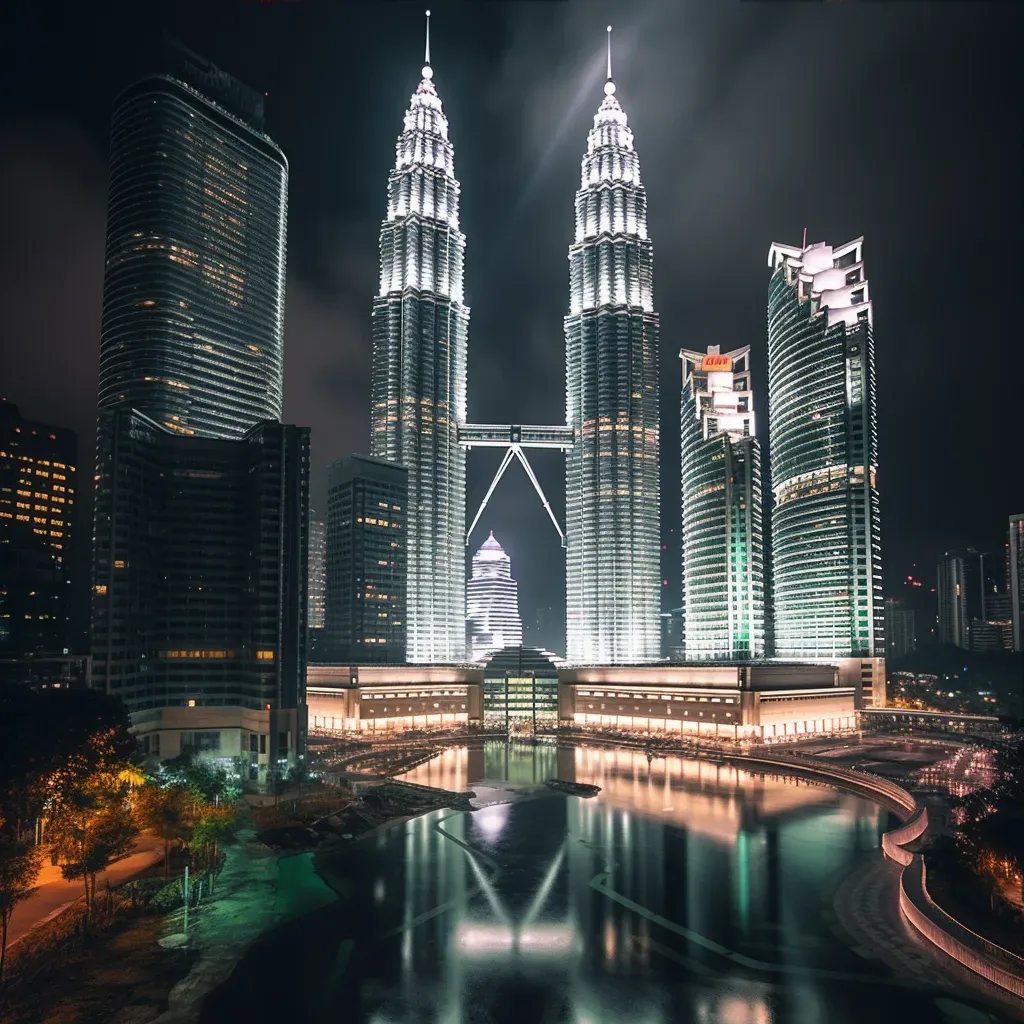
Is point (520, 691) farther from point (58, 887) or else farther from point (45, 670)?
point (58, 887)

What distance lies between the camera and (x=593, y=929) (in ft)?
193

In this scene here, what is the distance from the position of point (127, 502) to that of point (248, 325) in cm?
8360

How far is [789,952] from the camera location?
5453cm

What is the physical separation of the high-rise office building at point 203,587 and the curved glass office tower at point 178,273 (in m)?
53.2

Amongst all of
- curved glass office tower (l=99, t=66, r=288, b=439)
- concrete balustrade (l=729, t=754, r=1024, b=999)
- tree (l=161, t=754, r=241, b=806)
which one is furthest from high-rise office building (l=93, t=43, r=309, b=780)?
concrete balustrade (l=729, t=754, r=1024, b=999)

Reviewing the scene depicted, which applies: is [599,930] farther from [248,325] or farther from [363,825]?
[248,325]

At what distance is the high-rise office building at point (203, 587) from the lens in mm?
120750

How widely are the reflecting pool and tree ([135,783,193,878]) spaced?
565 inches

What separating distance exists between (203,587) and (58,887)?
69763 mm

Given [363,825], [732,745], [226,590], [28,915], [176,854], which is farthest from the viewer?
[732,745]

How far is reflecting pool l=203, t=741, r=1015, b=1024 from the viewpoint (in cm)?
4741

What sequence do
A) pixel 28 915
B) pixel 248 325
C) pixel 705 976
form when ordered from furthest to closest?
Result: pixel 248 325 → pixel 28 915 → pixel 705 976

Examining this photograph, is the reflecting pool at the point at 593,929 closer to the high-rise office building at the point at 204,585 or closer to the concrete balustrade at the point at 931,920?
the concrete balustrade at the point at 931,920

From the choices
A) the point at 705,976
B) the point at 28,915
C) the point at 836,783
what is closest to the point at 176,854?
the point at 28,915
